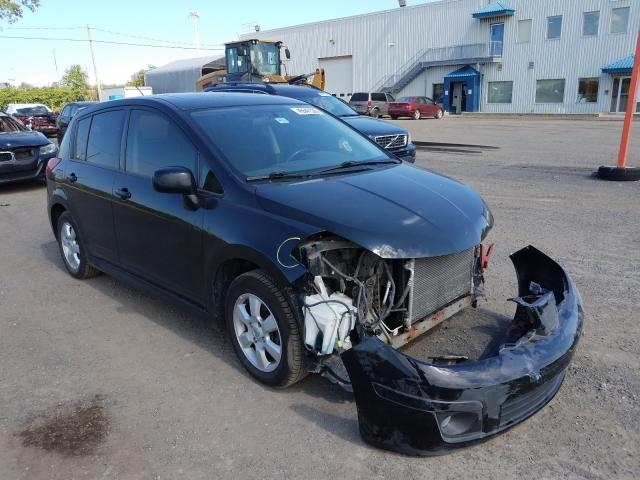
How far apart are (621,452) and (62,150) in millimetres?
5471

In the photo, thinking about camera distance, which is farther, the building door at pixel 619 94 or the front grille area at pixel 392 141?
the building door at pixel 619 94

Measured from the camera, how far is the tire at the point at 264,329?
3.17 metres

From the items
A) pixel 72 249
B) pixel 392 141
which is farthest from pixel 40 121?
pixel 72 249

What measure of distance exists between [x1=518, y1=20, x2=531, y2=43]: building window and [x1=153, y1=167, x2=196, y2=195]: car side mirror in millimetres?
39569

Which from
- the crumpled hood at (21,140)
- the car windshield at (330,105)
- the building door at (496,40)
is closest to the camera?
the crumpled hood at (21,140)

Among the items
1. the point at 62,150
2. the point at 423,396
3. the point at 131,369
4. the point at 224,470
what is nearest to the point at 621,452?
the point at 423,396

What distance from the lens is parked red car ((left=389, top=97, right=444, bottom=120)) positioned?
111 feet

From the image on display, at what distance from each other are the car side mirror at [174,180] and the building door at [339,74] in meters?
45.8

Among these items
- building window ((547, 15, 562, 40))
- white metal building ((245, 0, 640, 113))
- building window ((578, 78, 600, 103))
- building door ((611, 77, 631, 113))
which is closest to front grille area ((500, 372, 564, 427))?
white metal building ((245, 0, 640, 113))

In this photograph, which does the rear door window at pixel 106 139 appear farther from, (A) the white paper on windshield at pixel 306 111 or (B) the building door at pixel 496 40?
(B) the building door at pixel 496 40

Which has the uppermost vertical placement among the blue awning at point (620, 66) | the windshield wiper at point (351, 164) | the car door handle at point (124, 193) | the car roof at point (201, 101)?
the blue awning at point (620, 66)

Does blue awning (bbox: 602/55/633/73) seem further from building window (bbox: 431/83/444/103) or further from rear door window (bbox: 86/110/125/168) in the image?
rear door window (bbox: 86/110/125/168)

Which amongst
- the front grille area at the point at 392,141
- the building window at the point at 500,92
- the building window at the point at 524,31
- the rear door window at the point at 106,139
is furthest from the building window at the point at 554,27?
the rear door window at the point at 106,139

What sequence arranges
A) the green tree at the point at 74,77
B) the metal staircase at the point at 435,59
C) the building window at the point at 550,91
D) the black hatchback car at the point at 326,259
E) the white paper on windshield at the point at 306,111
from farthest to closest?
1. the green tree at the point at 74,77
2. the metal staircase at the point at 435,59
3. the building window at the point at 550,91
4. the white paper on windshield at the point at 306,111
5. the black hatchback car at the point at 326,259
